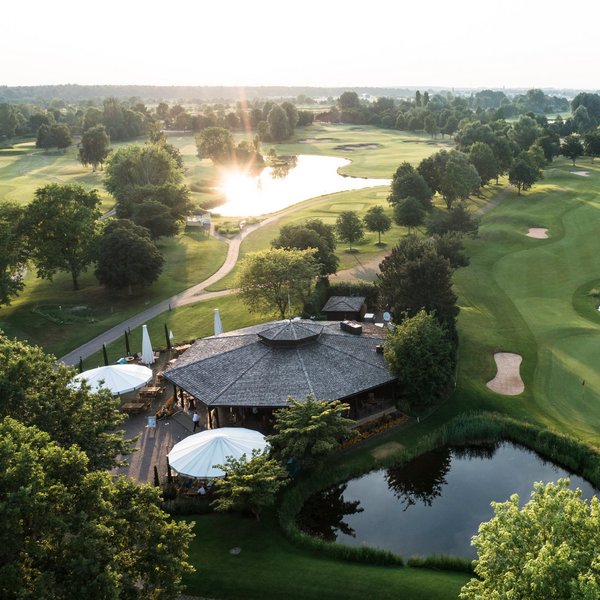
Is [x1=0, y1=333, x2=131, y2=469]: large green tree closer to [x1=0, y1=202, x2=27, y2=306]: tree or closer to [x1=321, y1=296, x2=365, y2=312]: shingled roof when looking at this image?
[x1=321, y1=296, x2=365, y2=312]: shingled roof

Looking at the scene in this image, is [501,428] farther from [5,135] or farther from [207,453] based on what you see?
[5,135]

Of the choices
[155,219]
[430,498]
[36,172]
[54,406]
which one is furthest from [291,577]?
[36,172]

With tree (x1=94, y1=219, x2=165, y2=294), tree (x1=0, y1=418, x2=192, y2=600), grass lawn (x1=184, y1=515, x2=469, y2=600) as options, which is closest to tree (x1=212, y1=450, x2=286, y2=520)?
grass lawn (x1=184, y1=515, x2=469, y2=600)

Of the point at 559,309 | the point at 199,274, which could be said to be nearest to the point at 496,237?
the point at 559,309

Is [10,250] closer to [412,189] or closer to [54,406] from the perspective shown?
[54,406]

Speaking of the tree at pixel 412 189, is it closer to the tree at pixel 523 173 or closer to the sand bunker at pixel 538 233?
the sand bunker at pixel 538 233

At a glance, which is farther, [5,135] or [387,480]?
[5,135]
